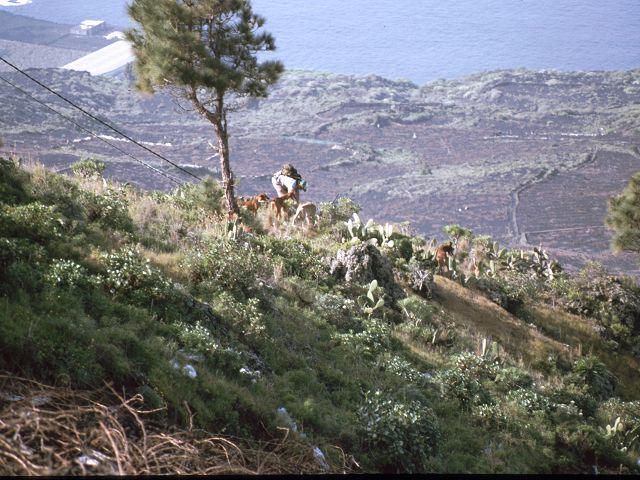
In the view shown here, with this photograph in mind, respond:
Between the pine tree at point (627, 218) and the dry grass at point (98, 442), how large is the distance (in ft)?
46.1

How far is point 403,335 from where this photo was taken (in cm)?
977

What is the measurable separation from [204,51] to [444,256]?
646 cm

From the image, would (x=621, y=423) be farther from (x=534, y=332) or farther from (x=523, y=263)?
(x=523, y=263)

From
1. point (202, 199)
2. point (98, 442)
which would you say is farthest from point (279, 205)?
point (98, 442)

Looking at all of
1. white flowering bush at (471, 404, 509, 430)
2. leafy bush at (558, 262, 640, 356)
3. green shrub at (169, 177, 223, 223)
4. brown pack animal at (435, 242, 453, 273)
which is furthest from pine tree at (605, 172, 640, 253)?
white flowering bush at (471, 404, 509, 430)

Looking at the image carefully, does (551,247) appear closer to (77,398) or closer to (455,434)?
(455,434)

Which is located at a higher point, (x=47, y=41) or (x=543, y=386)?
(x=47, y=41)

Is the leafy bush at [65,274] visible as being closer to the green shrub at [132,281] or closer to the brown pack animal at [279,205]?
the green shrub at [132,281]

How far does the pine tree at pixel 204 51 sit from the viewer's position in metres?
12.0

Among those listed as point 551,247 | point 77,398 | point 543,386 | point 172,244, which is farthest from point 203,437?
point 551,247

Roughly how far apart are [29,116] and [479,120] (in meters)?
29.5

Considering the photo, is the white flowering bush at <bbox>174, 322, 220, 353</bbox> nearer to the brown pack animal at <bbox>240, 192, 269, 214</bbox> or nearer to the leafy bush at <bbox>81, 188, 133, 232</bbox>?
the leafy bush at <bbox>81, 188, 133, 232</bbox>

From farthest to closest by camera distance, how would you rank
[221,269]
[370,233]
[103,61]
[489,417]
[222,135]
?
1. [103,61]
2. [370,233]
3. [222,135]
4. [221,269]
5. [489,417]

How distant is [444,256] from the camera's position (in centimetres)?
1391
